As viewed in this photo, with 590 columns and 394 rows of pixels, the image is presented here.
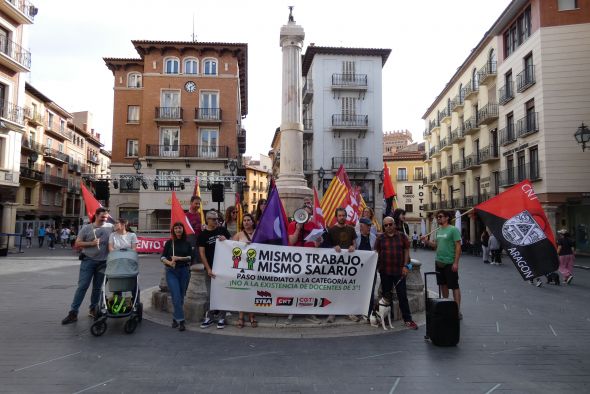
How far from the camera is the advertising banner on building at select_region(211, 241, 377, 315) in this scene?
6969 mm

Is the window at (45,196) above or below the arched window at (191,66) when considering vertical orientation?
below

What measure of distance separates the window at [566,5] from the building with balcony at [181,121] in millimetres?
24211

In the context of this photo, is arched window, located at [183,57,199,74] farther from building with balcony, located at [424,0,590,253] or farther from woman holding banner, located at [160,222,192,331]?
woman holding banner, located at [160,222,192,331]

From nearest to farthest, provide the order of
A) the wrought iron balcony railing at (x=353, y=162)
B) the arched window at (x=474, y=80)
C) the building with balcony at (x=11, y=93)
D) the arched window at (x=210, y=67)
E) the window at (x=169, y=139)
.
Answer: the building with balcony at (x=11, y=93), the arched window at (x=474, y=80), the window at (x=169, y=139), the arched window at (x=210, y=67), the wrought iron balcony railing at (x=353, y=162)

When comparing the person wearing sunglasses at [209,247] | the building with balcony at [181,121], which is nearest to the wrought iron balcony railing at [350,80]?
the building with balcony at [181,121]

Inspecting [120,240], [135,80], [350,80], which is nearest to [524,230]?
[120,240]

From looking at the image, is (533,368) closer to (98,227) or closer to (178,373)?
(178,373)

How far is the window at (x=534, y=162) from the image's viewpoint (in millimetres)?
26469

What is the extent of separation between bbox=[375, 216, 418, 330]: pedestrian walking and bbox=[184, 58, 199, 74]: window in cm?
3494

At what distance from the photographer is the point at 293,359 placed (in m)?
5.35

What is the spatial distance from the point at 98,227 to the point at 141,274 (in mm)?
7608

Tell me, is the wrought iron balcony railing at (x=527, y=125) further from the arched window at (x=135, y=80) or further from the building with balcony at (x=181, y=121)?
the arched window at (x=135, y=80)

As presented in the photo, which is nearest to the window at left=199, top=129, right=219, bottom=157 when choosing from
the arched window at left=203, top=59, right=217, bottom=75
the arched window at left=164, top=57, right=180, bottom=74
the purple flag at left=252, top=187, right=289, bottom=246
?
the arched window at left=203, top=59, right=217, bottom=75

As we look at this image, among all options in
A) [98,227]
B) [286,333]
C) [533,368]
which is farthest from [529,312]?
[98,227]
